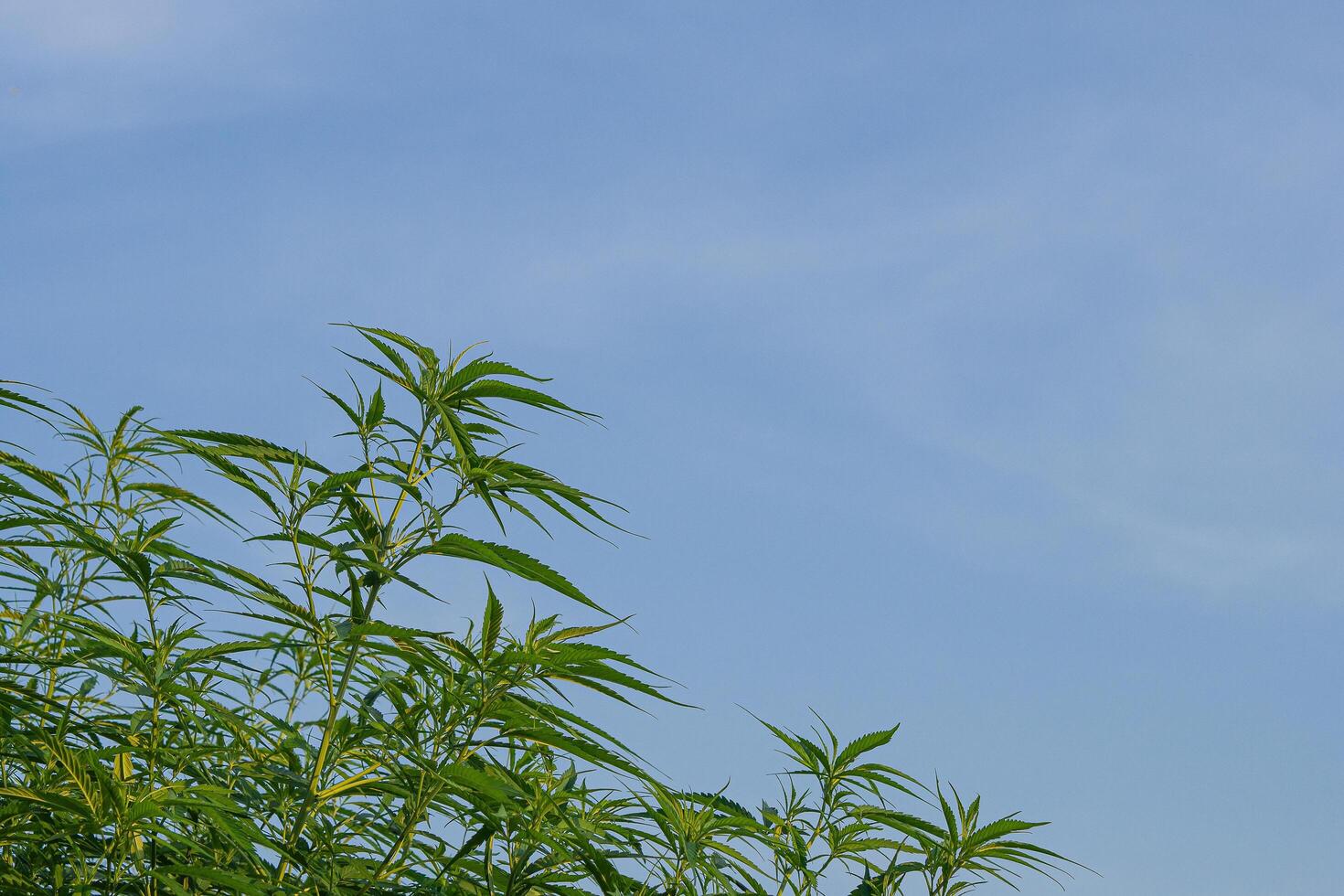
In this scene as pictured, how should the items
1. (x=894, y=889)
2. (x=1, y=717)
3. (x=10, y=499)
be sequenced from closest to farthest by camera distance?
(x=1, y=717) → (x=10, y=499) → (x=894, y=889)

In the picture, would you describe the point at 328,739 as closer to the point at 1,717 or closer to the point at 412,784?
the point at 412,784

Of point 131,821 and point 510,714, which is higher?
point 510,714

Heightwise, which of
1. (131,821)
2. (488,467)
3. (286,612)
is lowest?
(131,821)

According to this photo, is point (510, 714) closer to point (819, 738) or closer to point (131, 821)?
point (131, 821)

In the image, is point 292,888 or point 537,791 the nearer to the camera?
point 292,888

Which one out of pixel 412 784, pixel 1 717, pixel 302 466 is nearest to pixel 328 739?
pixel 412 784

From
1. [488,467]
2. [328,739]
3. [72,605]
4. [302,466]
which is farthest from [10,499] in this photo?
[488,467]

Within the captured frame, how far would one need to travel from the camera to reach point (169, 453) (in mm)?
2234

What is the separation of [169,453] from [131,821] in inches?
25.1

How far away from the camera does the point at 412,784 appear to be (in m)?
2.23

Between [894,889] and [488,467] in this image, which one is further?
[894,889]

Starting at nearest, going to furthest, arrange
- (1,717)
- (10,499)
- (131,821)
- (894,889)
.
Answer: (131,821) → (1,717) → (10,499) → (894,889)

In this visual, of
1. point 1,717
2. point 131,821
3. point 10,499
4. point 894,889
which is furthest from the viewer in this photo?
point 894,889

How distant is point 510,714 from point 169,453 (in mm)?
773
